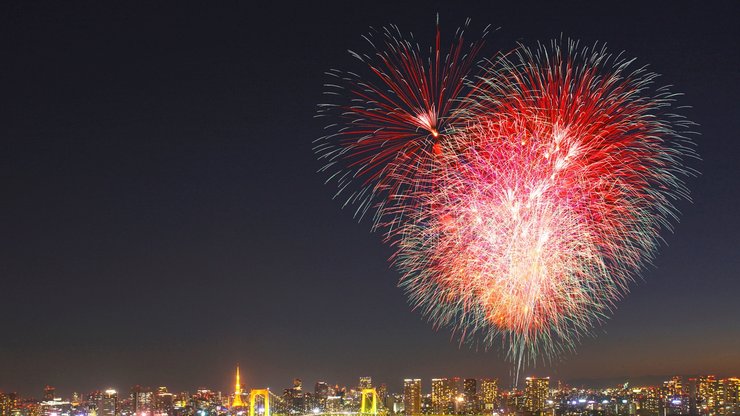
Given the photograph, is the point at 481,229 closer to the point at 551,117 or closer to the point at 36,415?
the point at 551,117

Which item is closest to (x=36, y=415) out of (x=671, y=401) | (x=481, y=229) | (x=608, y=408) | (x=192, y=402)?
(x=192, y=402)

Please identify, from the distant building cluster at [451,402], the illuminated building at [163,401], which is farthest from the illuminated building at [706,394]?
the illuminated building at [163,401]

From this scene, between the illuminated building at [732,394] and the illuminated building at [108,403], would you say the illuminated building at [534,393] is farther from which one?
the illuminated building at [108,403]

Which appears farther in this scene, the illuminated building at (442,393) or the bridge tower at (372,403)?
the illuminated building at (442,393)

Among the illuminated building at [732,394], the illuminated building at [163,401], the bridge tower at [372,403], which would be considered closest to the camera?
the bridge tower at [372,403]

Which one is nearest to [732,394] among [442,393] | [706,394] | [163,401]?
[706,394]

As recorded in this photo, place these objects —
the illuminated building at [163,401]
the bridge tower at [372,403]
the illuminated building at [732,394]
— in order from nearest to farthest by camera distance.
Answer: the bridge tower at [372,403] → the illuminated building at [732,394] → the illuminated building at [163,401]

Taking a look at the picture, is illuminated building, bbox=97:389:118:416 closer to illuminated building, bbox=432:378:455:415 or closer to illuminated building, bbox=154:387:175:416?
illuminated building, bbox=154:387:175:416

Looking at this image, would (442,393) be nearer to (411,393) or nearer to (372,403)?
(411,393)
